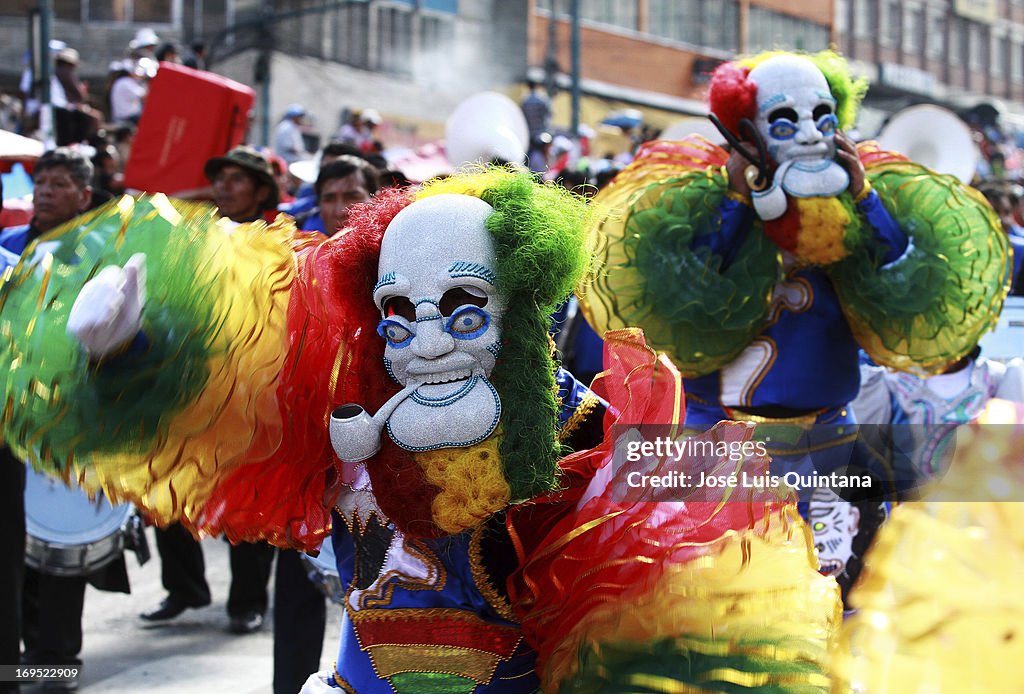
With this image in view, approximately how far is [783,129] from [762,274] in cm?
41

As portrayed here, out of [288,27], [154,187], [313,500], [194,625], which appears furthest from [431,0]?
[313,500]

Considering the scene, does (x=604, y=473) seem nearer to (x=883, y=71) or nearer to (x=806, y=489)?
(x=806, y=489)

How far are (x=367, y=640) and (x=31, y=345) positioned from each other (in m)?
0.79

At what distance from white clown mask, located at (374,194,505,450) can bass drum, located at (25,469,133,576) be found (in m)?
2.29

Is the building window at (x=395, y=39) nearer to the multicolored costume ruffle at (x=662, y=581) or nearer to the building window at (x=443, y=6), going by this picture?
the building window at (x=443, y=6)

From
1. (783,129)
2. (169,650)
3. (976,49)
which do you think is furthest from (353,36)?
(976,49)

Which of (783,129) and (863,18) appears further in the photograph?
(863,18)

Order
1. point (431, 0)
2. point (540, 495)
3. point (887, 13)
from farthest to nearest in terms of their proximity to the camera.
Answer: point (887, 13) < point (431, 0) < point (540, 495)

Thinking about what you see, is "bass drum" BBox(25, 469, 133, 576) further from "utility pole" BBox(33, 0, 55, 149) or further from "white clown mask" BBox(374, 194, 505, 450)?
"utility pole" BBox(33, 0, 55, 149)

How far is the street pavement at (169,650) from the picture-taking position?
4.39m

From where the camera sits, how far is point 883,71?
40.2 meters

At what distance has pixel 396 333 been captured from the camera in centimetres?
227

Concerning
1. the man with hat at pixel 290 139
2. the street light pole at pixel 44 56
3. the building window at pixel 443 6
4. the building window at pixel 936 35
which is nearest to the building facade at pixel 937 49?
the building window at pixel 936 35

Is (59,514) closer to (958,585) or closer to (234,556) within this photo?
(234,556)
